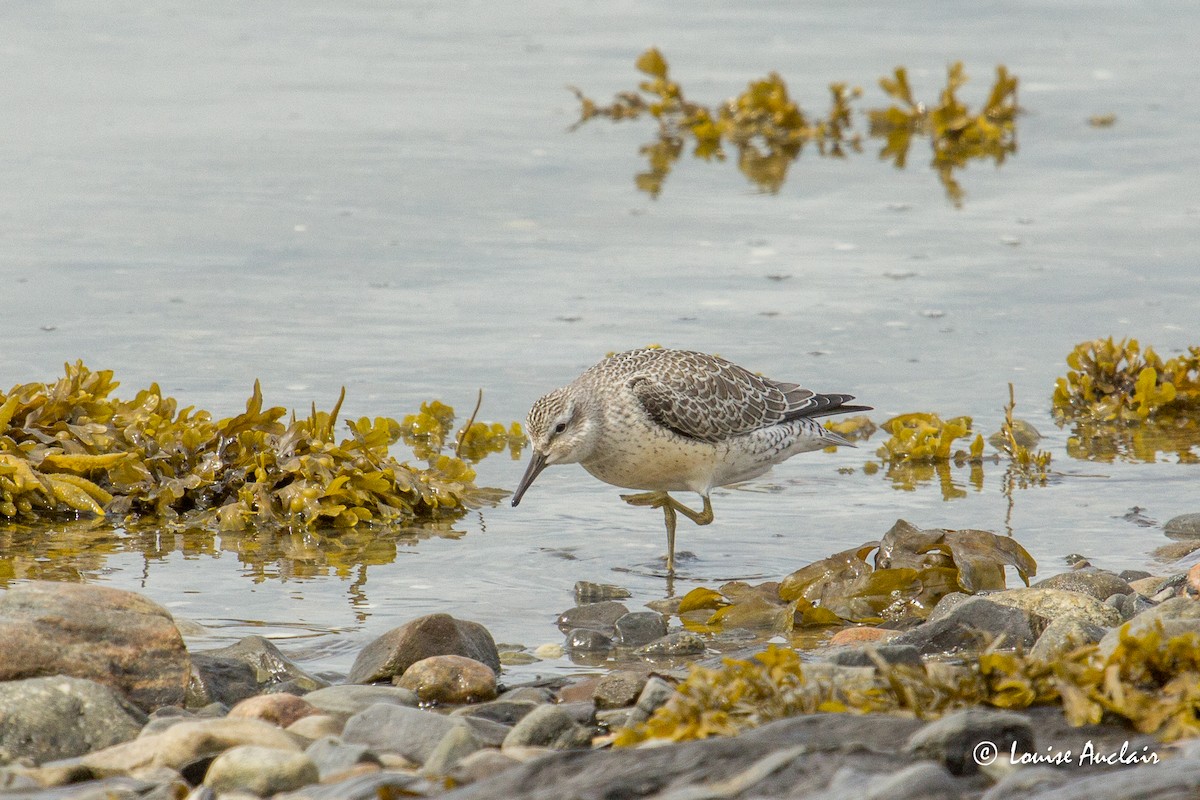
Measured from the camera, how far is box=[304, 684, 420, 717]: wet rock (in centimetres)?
476

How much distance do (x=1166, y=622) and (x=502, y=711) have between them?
6.37 feet

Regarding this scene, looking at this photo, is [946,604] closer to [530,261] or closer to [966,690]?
[966,690]

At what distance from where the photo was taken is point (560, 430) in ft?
22.6

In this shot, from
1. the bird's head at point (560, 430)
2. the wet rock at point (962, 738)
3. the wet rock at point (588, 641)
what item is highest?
the bird's head at point (560, 430)

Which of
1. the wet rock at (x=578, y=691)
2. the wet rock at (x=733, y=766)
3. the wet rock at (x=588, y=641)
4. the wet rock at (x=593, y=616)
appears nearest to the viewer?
the wet rock at (x=733, y=766)

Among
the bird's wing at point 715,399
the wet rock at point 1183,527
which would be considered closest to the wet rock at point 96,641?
the bird's wing at point 715,399

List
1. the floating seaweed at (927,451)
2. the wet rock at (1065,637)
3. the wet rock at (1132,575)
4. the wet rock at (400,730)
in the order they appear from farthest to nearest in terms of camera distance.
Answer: the floating seaweed at (927,451) → the wet rock at (1132,575) → the wet rock at (1065,637) → the wet rock at (400,730)

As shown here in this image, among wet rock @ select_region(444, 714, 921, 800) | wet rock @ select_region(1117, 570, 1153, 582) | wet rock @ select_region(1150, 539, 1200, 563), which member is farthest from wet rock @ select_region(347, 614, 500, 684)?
wet rock @ select_region(1150, 539, 1200, 563)

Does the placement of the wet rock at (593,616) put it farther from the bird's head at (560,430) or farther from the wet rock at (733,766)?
the wet rock at (733,766)

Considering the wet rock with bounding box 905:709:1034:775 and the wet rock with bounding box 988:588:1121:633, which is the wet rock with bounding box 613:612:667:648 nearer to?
the wet rock with bounding box 988:588:1121:633

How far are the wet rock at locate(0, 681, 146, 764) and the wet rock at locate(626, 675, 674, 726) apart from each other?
1411 millimetres

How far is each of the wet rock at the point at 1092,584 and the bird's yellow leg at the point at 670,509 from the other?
5.42 feet

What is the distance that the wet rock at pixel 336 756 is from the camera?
4.14 meters

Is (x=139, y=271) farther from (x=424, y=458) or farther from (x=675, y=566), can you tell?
(x=675, y=566)
